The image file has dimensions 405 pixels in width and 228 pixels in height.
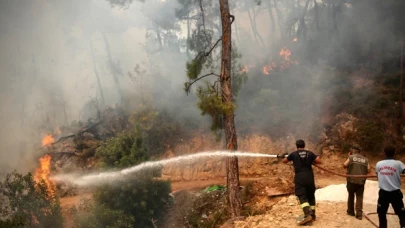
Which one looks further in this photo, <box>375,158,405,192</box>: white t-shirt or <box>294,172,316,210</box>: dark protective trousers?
<box>294,172,316,210</box>: dark protective trousers

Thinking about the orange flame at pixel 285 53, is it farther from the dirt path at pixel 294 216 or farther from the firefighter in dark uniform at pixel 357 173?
the firefighter in dark uniform at pixel 357 173

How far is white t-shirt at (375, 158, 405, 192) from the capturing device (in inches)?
205

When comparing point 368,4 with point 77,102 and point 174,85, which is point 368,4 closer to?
point 174,85

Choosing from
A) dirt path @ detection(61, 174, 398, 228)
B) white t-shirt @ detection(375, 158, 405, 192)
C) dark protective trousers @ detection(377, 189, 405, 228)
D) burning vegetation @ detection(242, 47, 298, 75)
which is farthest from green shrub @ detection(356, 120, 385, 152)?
burning vegetation @ detection(242, 47, 298, 75)

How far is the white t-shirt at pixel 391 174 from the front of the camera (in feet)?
17.1

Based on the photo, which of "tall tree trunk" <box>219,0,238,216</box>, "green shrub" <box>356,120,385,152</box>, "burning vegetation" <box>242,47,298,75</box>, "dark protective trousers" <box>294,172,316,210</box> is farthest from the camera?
"burning vegetation" <box>242,47,298,75</box>

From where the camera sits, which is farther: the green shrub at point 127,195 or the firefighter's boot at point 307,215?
the green shrub at point 127,195

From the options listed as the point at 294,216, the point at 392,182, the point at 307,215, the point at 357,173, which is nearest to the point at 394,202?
the point at 392,182

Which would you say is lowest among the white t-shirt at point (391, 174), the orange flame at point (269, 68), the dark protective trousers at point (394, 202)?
the dark protective trousers at point (394, 202)

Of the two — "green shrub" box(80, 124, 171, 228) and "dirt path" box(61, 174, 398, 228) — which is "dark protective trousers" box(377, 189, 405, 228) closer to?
"dirt path" box(61, 174, 398, 228)

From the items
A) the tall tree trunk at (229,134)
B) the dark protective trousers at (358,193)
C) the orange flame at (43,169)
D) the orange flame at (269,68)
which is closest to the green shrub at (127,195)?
the tall tree trunk at (229,134)

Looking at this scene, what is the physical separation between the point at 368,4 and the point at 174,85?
21.9 meters

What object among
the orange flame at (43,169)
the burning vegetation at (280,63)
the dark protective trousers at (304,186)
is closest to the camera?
the dark protective trousers at (304,186)

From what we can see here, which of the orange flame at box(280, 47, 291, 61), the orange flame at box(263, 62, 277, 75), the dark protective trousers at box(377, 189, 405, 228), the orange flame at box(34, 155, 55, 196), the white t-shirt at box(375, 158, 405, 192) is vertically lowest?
the orange flame at box(34, 155, 55, 196)
